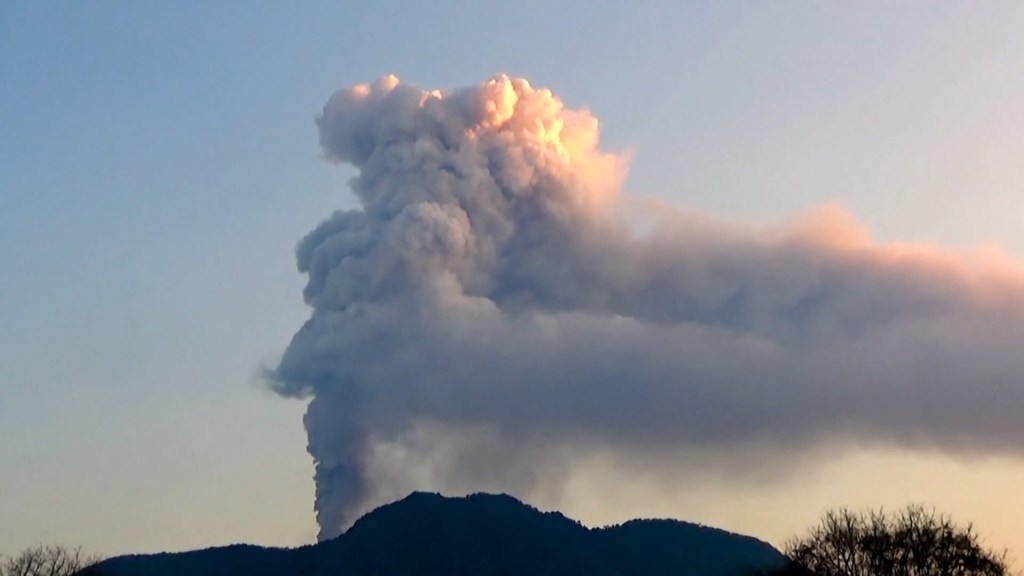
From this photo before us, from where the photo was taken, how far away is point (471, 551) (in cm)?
12200

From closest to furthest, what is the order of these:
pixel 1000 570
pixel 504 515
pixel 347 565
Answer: pixel 1000 570, pixel 347 565, pixel 504 515

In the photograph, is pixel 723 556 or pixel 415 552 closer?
pixel 415 552

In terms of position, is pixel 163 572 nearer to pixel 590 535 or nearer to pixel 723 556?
pixel 590 535

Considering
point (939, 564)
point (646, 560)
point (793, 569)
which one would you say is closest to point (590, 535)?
point (646, 560)

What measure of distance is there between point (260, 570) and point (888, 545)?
71.9 meters

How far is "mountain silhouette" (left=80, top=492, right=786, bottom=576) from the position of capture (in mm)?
120312

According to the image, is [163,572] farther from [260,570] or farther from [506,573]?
[506,573]

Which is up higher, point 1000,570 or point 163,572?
point 163,572

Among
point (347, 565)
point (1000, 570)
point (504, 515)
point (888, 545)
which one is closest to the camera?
point (1000, 570)

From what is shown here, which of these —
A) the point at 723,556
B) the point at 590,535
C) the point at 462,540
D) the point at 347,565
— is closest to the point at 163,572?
the point at 347,565

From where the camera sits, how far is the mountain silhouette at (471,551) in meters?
120

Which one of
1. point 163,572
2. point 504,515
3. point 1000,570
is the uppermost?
point 504,515

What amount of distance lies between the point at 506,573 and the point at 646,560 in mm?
20243

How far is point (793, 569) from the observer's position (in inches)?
3093
